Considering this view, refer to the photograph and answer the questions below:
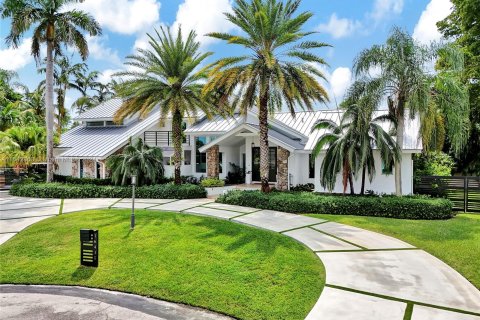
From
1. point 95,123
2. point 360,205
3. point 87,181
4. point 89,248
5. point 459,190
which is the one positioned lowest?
point 89,248

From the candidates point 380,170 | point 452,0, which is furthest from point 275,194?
point 452,0

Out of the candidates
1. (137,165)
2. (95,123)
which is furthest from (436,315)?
(95,123)

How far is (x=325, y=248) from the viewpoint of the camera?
31.0 feet

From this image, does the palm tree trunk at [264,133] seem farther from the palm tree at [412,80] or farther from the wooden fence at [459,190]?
the wooden fence at [459,190]

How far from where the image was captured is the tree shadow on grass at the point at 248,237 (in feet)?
31.2

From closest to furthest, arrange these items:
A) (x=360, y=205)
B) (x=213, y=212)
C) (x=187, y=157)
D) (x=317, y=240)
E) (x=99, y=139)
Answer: (x=317, y=240) < (x=360, y=205) < (x=213, y=212) < (x=99, y=139) < (x=187, y=157)

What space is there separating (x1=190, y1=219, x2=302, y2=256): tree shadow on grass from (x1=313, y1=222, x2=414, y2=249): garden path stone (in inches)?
77.9

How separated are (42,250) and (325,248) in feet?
27.9

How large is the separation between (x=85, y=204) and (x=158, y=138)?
439 inches

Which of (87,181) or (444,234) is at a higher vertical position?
(87,181)

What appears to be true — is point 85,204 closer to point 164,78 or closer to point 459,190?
point 164,78

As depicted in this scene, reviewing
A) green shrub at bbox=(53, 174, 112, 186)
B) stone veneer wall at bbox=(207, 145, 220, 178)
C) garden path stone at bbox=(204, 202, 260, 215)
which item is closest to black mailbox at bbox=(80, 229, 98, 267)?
garden path stone at bbox=(204, 202, 260, 215)

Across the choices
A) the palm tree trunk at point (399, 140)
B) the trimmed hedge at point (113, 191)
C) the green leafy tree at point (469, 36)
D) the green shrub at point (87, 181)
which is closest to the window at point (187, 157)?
the green shrub at point (87, 181)

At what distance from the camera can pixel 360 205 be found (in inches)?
568
